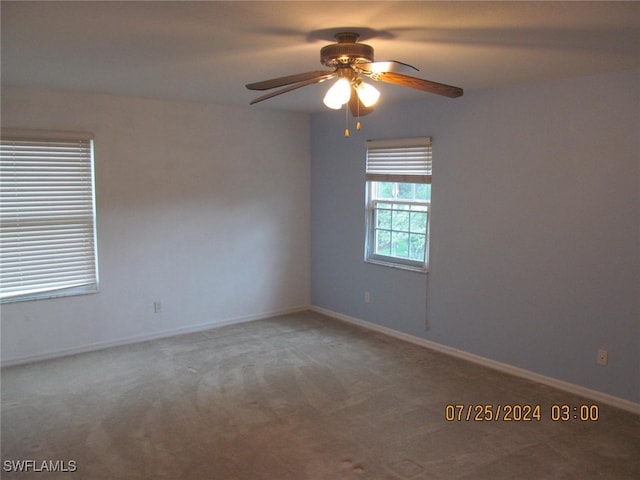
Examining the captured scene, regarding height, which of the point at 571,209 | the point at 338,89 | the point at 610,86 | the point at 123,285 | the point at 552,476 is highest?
the point at 610,86

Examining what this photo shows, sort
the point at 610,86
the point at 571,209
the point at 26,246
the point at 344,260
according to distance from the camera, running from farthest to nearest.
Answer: the point at 344,260
the point at 26,246
the point at 571,209
the point at 610,86

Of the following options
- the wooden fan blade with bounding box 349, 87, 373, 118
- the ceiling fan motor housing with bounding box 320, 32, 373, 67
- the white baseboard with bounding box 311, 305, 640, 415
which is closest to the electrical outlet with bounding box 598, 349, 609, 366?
the white baseboard with bounding box 311, 305, 640, 415

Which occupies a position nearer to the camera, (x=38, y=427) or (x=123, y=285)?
(x=38, y=427)

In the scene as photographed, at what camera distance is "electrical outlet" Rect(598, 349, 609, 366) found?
12.2 ft

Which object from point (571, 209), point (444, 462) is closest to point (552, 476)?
point (444, 462)

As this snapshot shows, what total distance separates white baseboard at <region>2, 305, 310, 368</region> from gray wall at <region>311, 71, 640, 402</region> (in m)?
1.33

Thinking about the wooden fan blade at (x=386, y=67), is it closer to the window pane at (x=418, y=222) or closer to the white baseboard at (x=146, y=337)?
the window pane at (x=418, y=222)

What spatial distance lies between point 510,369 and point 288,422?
1.98 meters

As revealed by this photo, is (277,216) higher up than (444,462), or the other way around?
(277,216)

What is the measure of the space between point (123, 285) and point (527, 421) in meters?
3.65

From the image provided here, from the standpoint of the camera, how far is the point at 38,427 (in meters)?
3.33

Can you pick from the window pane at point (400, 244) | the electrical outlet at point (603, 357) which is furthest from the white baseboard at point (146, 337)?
the electrical outlet at point (603, 357)

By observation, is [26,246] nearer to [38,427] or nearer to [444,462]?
[38,427]

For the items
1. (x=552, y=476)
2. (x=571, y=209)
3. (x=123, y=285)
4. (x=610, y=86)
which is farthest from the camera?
(x=123, y=285)
